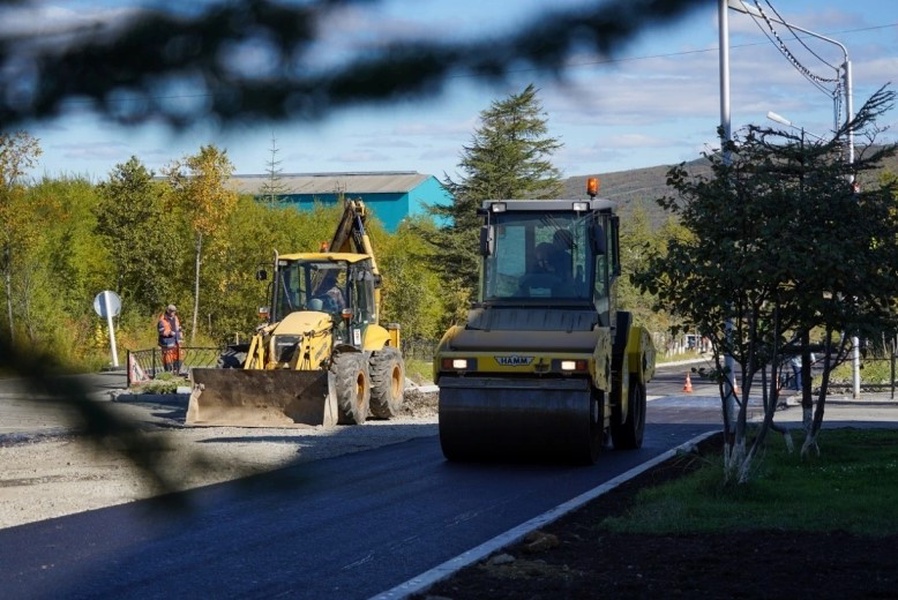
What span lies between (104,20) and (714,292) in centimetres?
1066

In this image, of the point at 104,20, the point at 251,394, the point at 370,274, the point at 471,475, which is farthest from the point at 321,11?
the point at 370,274

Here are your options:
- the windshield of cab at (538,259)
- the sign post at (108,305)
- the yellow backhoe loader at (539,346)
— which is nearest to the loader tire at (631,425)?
the yellow backhoe loader at (539,346)

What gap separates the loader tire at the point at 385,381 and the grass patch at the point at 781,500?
8654 mm

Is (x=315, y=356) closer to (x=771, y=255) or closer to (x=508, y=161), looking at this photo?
(x=771, y=255)

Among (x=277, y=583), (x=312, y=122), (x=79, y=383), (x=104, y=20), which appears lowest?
(x=277, y=583)

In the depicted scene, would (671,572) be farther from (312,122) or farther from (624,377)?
(624,377)

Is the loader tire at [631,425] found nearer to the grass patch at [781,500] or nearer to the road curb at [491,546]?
the grass patch at [781,500]

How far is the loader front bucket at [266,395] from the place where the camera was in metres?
19.4

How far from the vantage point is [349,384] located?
20.3m

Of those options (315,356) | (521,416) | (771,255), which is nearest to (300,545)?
(771,255)

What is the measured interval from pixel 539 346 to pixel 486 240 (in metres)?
1.68

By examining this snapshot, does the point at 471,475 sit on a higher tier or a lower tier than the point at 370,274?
lower

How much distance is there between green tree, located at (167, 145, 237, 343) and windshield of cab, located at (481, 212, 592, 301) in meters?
10.6

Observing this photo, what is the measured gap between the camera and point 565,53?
174 centimetres
